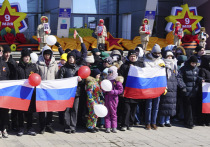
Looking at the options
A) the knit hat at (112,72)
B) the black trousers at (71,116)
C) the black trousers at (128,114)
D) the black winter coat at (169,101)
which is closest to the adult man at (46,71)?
the black trousers at (71,116)

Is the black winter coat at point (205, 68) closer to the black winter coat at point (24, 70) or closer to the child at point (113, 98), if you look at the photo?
the child at point (113, 98)

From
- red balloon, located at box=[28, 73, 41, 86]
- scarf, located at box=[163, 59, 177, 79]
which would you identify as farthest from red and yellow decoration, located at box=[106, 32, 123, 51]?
red balloon, located at box=[28, 73, 41, 86]

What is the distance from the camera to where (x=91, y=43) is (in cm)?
1906

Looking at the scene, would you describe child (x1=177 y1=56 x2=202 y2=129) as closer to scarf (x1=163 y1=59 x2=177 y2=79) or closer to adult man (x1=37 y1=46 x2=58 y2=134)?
scarf (x1=163 y1=59 x2=177 y2=79)

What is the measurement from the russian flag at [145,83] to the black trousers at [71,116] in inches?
46.0

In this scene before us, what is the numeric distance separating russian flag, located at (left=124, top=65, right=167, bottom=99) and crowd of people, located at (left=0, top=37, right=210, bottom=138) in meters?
0.12

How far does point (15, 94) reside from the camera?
729cm

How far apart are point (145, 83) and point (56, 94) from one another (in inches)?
83.1

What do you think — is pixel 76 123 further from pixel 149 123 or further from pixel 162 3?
pixel 162 3

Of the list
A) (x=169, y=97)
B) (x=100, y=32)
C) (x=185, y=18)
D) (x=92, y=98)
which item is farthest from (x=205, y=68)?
(x=185, y=18)

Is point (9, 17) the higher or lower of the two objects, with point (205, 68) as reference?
higher

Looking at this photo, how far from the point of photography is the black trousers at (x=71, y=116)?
787cm

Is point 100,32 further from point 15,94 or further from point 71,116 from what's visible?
point 15,94

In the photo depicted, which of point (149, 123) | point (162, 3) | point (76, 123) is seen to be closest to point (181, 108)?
point (149, 123)
